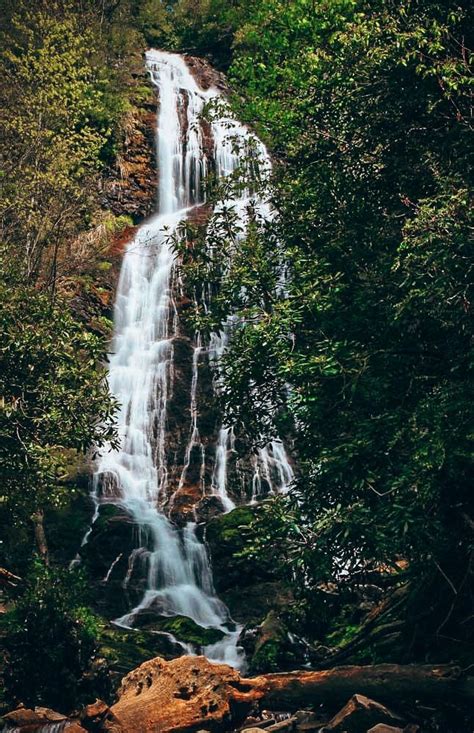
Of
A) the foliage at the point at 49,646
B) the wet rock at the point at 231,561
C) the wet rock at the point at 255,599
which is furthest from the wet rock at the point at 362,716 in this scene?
the wet rock at the point at 231,561

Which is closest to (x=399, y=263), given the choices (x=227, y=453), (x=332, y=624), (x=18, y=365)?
(x=18, y=365)

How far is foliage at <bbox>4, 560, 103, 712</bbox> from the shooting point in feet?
42.8

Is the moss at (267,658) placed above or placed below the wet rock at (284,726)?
below

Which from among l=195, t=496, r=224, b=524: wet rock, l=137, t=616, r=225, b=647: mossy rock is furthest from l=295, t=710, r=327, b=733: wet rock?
l=195, t=496, r=224, b=524: wet rock

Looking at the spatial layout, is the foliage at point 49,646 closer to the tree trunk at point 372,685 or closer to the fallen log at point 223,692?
the fallen log at point 223,692

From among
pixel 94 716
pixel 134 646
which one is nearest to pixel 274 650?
pixel 134 646

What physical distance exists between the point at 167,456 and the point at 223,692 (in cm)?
1668

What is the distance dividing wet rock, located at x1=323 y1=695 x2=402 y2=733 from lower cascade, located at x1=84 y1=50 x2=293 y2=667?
7997 millimetres

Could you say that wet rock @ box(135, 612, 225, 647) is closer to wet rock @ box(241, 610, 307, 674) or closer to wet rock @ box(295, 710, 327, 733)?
wet rock @ box(241, 610, 307, 674)

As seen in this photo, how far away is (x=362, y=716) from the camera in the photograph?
10.8m

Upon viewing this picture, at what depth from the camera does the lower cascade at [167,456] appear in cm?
2258

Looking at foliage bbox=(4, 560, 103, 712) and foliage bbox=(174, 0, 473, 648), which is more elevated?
foliage bbox=(174, 0, 473, 648)

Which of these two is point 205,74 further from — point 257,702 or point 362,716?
point 362,716

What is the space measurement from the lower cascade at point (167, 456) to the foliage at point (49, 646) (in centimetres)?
608
